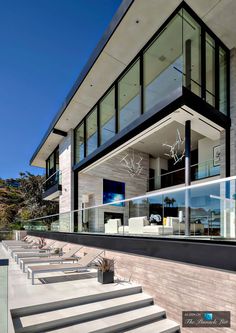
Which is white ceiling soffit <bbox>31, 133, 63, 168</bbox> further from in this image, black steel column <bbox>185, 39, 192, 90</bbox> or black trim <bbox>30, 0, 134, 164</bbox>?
black steel column <bbox>185, 39, 192, 90</bbox>

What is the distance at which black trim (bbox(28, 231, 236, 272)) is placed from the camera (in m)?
4.63

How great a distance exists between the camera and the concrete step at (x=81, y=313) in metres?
4.78

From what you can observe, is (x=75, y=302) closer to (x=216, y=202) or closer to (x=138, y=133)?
(x=216, y=202)

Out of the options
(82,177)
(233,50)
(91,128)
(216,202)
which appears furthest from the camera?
(82,177)

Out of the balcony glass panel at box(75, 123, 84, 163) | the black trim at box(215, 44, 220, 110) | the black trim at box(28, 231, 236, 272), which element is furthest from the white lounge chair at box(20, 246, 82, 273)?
the black trim at box(215, 44, 220, 110)

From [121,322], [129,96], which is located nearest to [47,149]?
[129,96]

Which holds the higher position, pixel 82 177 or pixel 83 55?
pixel 83 55

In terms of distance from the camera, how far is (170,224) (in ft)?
20.3

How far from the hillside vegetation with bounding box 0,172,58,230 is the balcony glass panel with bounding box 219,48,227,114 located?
21.1 metres

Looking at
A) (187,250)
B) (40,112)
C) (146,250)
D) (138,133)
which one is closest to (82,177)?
(138,133)

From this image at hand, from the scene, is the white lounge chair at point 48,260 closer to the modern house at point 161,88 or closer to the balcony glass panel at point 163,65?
the modern house at point 161,88

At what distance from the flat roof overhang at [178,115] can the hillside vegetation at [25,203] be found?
18.1 meters

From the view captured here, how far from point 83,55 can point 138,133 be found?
34.2ft

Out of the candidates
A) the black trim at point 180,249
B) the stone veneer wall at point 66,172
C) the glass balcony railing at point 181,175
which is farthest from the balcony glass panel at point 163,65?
the stone veneer wall at point 66,172
